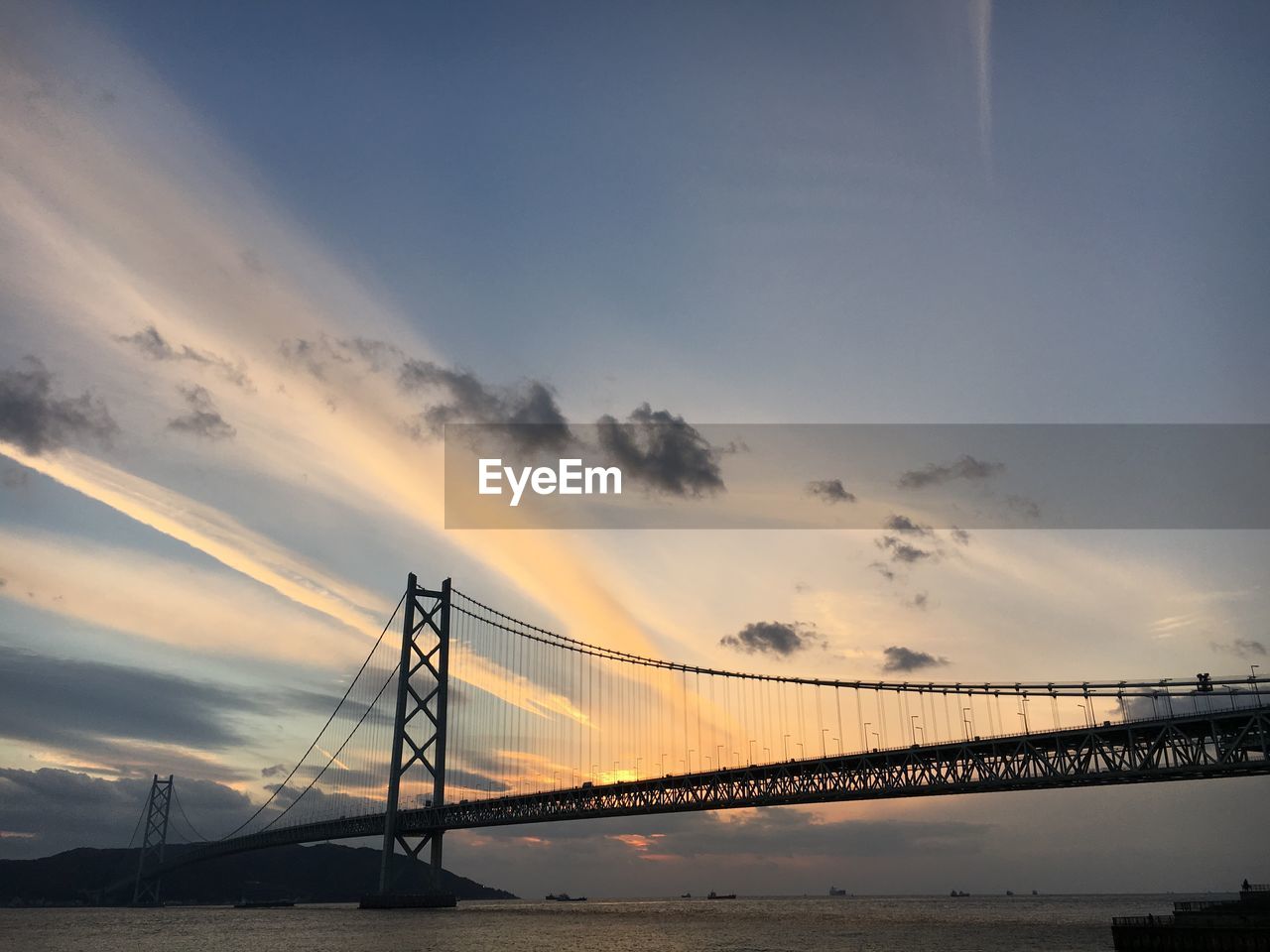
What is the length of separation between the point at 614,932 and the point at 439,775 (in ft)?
76.0

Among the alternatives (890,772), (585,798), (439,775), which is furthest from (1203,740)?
(439,775)

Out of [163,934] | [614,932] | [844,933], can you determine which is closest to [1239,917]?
[844,933]

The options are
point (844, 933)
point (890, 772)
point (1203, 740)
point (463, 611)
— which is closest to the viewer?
point (1203, 740)

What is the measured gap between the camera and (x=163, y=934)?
75.6 m

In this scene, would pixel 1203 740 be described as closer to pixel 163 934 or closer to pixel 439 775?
pixel 439 775

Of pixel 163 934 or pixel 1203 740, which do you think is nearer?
pixel 1203 740

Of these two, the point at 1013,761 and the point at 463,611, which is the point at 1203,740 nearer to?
the point at 1013,761

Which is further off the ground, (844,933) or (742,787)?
(742,787)

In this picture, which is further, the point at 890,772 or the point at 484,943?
the point at 890,772

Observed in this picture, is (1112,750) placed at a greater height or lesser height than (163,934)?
greater

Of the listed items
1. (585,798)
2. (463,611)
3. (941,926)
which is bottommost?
(941,926)

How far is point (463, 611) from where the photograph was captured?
103000mm

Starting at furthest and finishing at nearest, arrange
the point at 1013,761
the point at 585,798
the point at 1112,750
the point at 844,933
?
the point at 585,798 → the point at 844,933 → the point at 1013,761 → the point at 1112,750

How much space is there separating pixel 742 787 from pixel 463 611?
129ft
